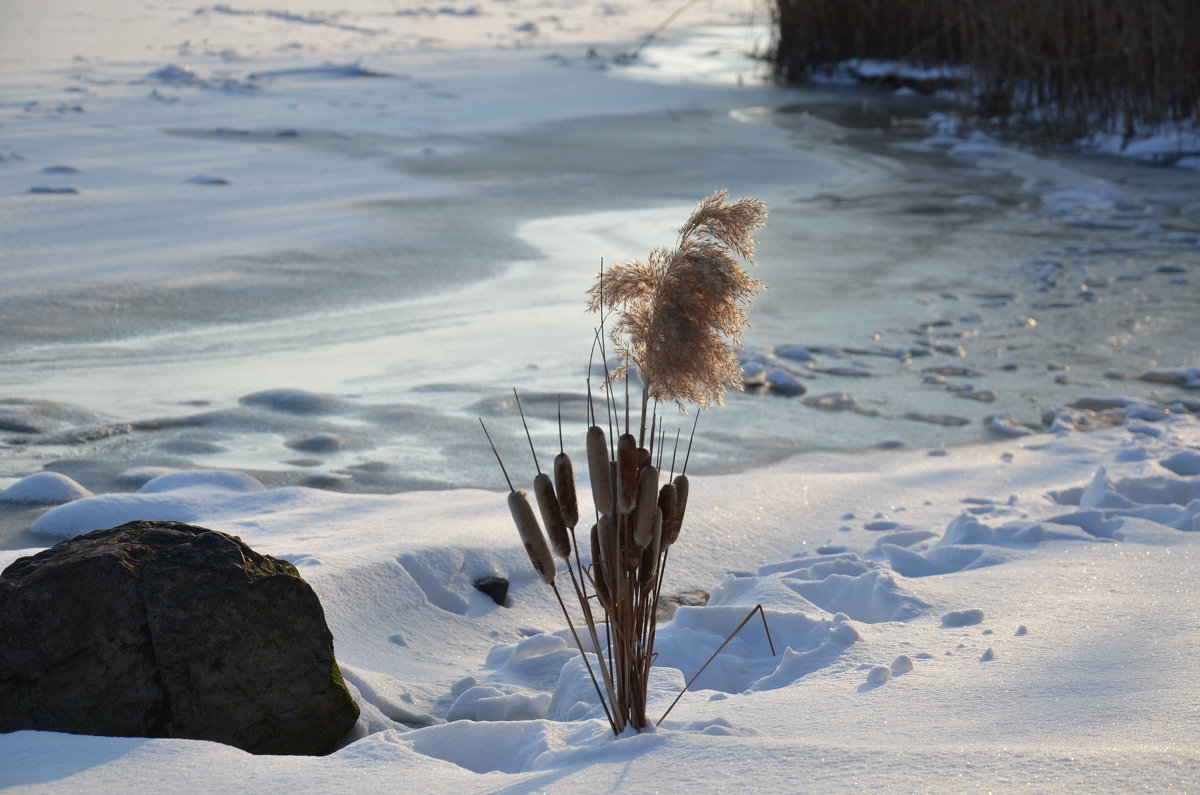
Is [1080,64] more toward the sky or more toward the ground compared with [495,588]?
more toward the sky

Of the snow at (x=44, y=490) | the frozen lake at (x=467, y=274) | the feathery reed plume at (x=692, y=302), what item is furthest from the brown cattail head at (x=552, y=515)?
the snow at (x=44, y=490)

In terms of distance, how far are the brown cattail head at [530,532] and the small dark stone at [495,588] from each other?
3.43 ft

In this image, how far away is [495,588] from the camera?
9.34ft

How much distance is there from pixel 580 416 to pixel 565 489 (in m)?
2.50

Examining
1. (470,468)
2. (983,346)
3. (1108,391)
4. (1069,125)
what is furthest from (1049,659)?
(1069,125)

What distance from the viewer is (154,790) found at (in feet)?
5.62

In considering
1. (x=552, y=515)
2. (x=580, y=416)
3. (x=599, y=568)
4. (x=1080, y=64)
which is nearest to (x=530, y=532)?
(x=552, y=515)

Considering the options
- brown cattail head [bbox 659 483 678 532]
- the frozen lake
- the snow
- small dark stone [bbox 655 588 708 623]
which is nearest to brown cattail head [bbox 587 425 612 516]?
brown cattail head [bbox 659 483 678 532]

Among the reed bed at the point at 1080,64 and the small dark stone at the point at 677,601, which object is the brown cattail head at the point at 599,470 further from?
the reed bed at the point at 1080,64

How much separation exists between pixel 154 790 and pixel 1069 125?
1128cm

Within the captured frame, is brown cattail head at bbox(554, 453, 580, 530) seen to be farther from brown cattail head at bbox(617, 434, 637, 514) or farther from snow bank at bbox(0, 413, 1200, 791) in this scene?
snow bank at bbox(0, 413, 1200, 791)

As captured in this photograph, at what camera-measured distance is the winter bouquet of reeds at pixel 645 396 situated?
1688 millimetres

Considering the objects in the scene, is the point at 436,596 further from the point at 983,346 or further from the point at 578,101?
the point at 578,101

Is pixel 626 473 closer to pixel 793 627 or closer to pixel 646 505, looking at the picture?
pixel 646 505
